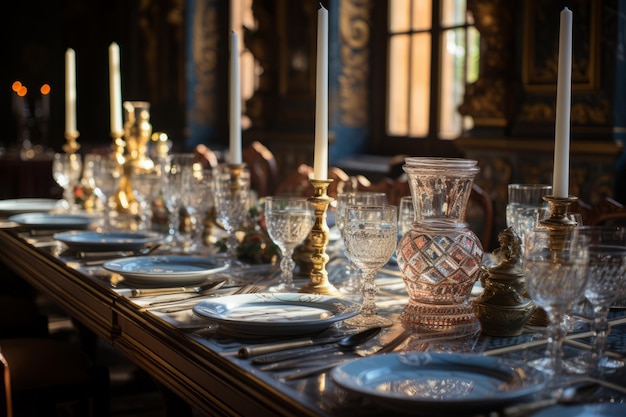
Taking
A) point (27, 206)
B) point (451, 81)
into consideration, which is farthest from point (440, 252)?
point (451, 81)

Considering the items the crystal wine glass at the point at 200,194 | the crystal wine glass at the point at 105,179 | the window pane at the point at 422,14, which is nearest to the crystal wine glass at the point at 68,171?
the crystal wine glass at the point at 105,179

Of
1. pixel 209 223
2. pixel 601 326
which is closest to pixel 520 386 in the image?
pixel 601 326

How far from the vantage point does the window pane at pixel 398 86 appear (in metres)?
5.51

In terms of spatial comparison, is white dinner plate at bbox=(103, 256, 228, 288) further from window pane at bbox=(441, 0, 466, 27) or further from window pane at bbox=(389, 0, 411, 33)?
window pane at bbox=(389, 0, 411, 33)

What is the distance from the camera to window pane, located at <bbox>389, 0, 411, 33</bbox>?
5.44m

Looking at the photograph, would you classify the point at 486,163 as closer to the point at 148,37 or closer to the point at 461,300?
the point at 461,300

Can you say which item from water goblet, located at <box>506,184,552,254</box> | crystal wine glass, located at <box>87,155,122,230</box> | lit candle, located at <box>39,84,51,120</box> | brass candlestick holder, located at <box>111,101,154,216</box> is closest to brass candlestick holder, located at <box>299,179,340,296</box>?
water goblet, located at <box>506,184,552,254</box>

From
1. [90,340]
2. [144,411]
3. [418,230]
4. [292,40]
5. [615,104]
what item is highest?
[292,40]

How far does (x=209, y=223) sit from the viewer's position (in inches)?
110

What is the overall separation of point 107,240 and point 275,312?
3.51 feet

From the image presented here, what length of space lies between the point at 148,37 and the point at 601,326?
7.49 metres

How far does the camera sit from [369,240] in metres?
1.68

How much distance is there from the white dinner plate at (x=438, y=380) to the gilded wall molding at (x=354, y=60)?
14.6 feet

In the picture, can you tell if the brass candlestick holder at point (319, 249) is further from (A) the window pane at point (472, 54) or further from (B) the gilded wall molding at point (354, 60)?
(B) the gilded wall molding at point (354, 60)
